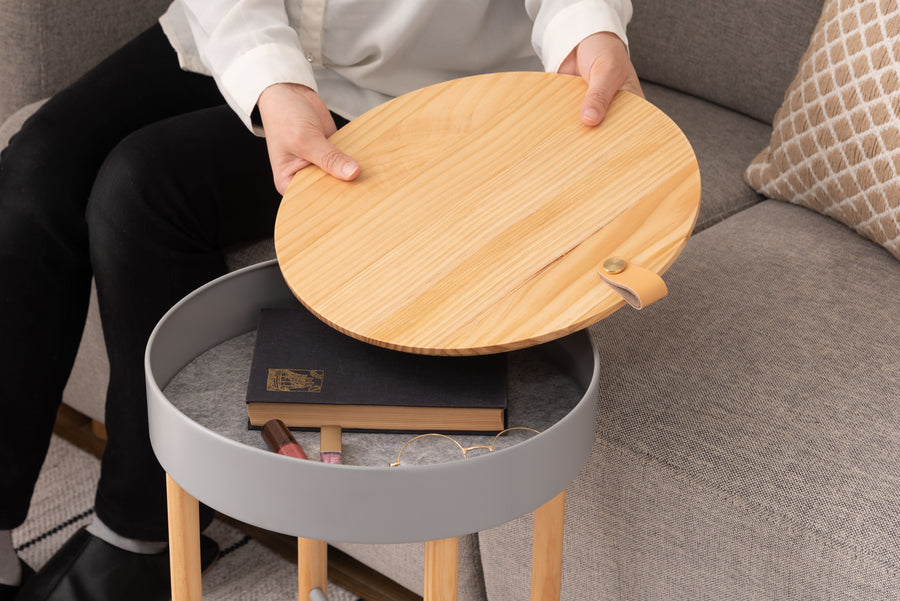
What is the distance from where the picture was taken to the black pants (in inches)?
38.6

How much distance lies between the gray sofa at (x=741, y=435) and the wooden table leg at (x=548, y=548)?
0.44 ft

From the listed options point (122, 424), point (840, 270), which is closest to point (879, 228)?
point (840, 270)

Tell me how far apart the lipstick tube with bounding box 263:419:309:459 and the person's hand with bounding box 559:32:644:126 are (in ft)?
1.20

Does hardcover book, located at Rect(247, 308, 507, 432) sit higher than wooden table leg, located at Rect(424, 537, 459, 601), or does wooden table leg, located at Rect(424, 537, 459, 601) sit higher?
hardcover book, located at Rect(247, 308, 507, 432)

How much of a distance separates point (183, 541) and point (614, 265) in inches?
16.0

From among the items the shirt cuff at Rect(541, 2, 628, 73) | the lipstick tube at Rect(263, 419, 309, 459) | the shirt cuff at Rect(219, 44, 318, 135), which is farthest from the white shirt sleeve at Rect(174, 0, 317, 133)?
the lipstick tube at Rect(263, 419, 309, 459)

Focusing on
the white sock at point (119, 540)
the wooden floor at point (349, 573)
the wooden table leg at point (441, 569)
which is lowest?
the wooden floor at point (349, 573)

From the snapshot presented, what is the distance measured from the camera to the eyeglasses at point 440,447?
66 cm

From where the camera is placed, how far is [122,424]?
100 centimetres

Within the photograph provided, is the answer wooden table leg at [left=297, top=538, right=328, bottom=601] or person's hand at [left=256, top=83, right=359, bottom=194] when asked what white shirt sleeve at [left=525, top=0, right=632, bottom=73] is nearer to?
person's hand at [left=256, top=83, right=359, bottom=194]

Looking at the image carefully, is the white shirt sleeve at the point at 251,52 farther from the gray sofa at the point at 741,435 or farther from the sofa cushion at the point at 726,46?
the sofa cushion at the point at 726,46

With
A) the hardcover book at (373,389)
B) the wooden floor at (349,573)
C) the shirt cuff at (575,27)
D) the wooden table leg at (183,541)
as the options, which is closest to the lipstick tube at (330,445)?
the hardcover book at (373,389)

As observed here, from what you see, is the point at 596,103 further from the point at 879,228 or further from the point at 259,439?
the point at 879,228

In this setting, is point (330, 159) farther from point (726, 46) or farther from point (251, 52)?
point (726, 46)
